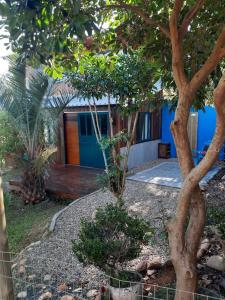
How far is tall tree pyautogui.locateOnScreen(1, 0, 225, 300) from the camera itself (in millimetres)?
2273

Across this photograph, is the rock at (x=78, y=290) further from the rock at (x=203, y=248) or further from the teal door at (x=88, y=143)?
the teal door at (x=88, y=143)

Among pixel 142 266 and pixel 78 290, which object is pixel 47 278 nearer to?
Answer: pixel 78 290

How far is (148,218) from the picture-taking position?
19.4 feet

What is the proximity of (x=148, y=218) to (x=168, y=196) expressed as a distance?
5.05 ft

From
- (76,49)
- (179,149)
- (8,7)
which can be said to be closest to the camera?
(8,7)

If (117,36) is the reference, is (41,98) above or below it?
below

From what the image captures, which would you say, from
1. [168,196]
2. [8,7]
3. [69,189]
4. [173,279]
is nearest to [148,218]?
[168,196]

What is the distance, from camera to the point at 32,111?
7684mm

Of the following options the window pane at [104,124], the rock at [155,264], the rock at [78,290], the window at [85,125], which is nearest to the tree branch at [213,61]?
the rock at [155,264]

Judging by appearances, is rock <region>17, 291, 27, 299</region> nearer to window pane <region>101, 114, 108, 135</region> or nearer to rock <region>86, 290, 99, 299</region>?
rock <region>86, 290, 99, 299</region>

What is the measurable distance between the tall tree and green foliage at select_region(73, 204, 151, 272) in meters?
0.68

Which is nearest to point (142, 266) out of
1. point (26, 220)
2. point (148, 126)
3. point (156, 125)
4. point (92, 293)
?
point (92, 293)

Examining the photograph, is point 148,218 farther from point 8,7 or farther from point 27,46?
point 8,7

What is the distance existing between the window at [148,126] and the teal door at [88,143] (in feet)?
6.02
